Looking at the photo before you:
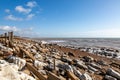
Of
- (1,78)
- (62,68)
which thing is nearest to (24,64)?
(1,78)

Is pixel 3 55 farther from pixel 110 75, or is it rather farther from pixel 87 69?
pixel 110 75

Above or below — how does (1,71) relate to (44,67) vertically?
above

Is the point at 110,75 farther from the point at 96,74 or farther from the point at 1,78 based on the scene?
the point at 1,78

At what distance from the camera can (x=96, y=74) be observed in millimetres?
13242

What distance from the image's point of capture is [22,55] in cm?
1117

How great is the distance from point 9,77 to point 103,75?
926 centimetres

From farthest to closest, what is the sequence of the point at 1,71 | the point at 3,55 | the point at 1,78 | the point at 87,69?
the point at 87,69
the point at 3,55
the point at 1,71
the point at 1,78

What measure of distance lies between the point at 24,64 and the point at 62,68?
4.03m

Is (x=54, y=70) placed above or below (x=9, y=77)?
below

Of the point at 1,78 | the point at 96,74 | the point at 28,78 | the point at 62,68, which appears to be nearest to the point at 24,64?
the point at 28,78

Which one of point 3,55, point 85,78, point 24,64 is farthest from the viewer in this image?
point 3,55

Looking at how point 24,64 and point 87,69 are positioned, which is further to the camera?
point 87,69

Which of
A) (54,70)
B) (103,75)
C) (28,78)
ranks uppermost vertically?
(28,78)

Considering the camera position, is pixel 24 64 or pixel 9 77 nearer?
pixel 9 77
